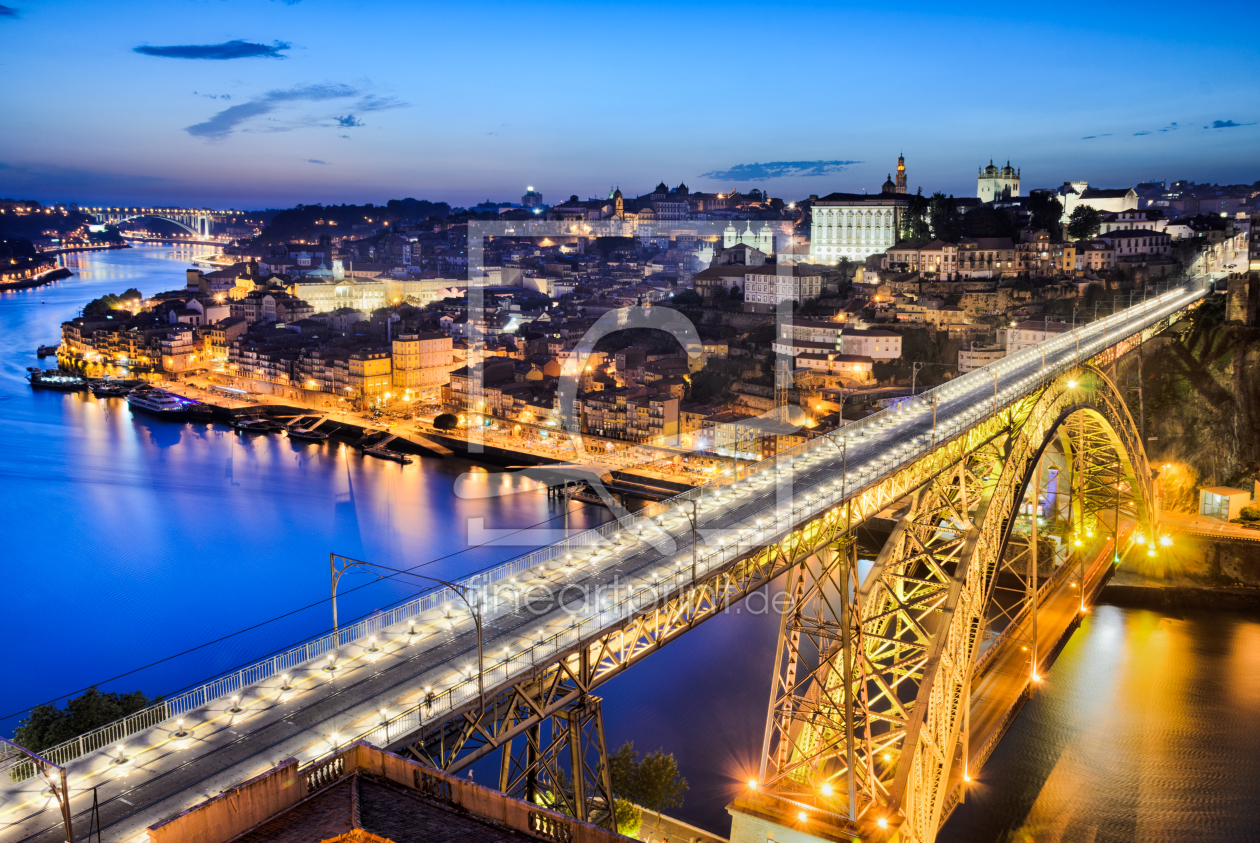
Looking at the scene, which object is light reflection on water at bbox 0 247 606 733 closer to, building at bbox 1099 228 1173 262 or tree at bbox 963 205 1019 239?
tree at bbox 963 205 1019 239

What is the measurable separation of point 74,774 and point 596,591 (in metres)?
3.33

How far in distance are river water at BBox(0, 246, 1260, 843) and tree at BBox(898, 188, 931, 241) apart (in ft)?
68.9

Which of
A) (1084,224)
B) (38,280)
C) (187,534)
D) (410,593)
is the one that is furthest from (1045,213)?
(38,280)

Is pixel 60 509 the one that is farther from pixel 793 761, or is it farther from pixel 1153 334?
pixel 1153 334

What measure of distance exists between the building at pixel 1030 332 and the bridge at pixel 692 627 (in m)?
13.5

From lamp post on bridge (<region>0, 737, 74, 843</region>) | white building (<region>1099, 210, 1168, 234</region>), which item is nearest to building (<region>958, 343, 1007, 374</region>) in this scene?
white building (<region>1099, 210, 1168, 234</region>)

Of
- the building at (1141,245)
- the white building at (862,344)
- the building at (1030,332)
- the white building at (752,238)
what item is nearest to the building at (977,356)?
the building at (1030,332)

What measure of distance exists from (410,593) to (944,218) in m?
27.9

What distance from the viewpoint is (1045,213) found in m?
37.8

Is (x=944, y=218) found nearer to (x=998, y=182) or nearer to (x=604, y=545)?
(x=998, y=182)

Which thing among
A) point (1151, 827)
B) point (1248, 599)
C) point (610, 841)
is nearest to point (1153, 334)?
point (1248, 599)

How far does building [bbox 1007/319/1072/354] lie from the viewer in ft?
86.1

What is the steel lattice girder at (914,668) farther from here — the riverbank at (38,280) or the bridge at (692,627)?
the riverbank at (38,280)

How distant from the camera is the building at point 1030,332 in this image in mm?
26255
